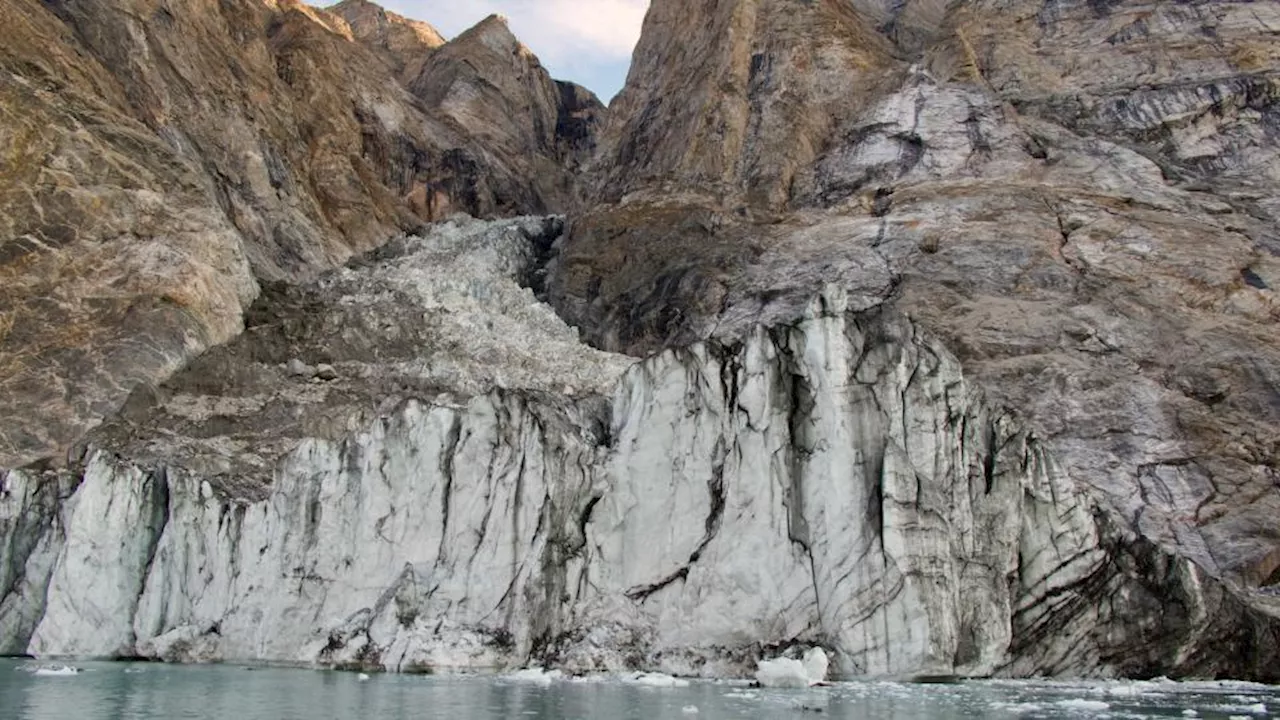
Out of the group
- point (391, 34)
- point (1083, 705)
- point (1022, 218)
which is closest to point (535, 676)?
point (1083, 705)

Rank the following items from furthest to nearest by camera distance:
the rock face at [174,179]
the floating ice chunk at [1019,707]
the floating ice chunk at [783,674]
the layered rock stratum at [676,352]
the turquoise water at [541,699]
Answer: the rock face at [174,179], the layered rock stratum at [676,352], the floating ice chunk at [783,674], the floating ice chunk at [1019,707], the turquoise water at [541,699]

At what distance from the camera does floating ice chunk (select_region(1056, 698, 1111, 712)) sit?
17.1 meters

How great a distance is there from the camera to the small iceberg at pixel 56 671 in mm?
21867

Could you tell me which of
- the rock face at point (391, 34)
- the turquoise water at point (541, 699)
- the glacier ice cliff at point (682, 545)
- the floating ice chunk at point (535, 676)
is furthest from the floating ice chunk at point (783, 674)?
the rock face at point (391, 34)

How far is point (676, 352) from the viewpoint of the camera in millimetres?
25797

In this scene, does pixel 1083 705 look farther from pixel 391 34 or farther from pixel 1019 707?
pixel 391 34

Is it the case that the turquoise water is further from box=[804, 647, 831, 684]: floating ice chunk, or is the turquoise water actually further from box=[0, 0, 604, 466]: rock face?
box=[0, 0, 604, 466]: rock face

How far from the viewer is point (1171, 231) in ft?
145

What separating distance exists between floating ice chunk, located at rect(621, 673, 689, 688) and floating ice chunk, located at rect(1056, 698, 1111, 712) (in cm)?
625

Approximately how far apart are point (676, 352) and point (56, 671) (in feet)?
43.8

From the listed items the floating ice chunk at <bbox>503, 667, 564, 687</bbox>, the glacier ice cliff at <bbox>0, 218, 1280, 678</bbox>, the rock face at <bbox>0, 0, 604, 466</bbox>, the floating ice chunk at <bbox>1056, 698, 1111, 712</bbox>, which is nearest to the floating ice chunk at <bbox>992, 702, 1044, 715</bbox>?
the floating ice chunk at <bbox>1056, 698, 1111, 712</bbox>

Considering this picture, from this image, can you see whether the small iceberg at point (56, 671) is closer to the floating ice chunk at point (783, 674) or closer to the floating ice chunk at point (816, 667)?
the floating ice chunk at point (783, 674)

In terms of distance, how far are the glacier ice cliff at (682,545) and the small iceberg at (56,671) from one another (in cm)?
307

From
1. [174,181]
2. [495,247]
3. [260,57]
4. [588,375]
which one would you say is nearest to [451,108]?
[260,57]
